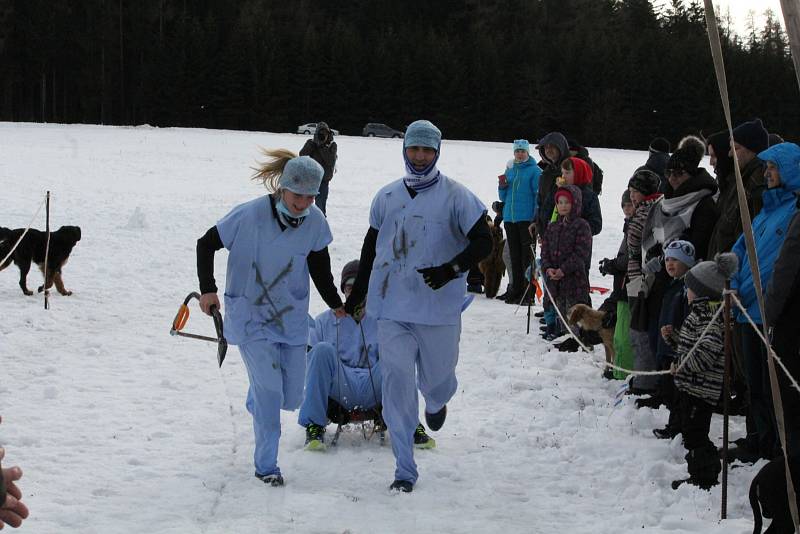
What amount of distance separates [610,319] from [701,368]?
2375 millimetres

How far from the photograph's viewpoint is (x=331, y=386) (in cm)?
622

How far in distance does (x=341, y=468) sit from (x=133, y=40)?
61.9 meters

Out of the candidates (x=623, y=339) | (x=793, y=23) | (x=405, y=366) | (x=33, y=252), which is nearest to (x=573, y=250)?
(x=623, y=339)

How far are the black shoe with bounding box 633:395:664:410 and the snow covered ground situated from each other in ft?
0.38

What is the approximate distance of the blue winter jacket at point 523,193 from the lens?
1096 centimetres

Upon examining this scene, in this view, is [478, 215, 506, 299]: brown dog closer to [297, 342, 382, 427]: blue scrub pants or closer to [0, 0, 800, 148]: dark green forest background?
[297, 342, 382, 427]: blue scrub pants

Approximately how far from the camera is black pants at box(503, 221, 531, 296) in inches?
436

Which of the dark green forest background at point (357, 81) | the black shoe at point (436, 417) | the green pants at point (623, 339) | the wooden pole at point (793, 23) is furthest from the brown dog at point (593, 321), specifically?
the dark green forest background at point (357, 81)

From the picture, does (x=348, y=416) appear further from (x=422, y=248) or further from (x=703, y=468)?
(x=703, y=468)

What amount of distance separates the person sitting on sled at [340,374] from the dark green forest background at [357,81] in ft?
173

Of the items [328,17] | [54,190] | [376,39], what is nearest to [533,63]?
[376,39]

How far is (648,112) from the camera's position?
58031 millimetres

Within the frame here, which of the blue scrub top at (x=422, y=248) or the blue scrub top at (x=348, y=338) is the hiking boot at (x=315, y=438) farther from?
the blue scrub top at (x=422, y=248)

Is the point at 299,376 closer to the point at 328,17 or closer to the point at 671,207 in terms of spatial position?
the point at 671,207
